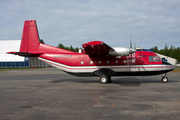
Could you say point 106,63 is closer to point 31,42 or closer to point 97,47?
point 97,47

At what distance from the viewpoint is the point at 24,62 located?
188ft

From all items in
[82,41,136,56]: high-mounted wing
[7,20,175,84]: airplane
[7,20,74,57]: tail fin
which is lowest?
[7,20,175,84]: airplane

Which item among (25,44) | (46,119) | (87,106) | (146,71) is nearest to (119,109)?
(87,106)

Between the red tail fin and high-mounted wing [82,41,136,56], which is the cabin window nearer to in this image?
high-mounted wing [82,41,136,56]

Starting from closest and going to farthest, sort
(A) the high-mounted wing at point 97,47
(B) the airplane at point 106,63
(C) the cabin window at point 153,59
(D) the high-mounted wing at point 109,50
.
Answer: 1. (A) the high-mounted wing at point 97,47
2. (D) the high-mounted wing at point 109,50
3. (B) the airplane at point 106,63
4. (C) the cabin window at point 153,59

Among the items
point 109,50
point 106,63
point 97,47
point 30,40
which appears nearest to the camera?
point 97,47

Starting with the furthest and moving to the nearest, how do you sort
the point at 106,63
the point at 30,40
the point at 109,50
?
the point at 30,40 < the point at 106,63 < the point at 109,50

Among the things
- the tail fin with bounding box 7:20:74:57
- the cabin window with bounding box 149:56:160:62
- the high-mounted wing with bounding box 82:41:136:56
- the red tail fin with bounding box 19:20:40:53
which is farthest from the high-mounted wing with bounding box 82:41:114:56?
the red tail fin with bounding box 19:20:40:53

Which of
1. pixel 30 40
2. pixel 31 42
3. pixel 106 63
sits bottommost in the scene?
pixel 106 63

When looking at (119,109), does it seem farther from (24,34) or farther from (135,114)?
(24,34)

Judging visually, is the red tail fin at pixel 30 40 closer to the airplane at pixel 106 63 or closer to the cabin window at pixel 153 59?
the airplane at pixel 106 63

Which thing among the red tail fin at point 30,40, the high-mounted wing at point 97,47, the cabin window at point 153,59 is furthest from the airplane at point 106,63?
the red tail fin at point 30,40

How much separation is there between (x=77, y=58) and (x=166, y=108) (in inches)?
404

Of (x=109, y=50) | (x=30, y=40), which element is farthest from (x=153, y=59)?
(x=30, y=40)
